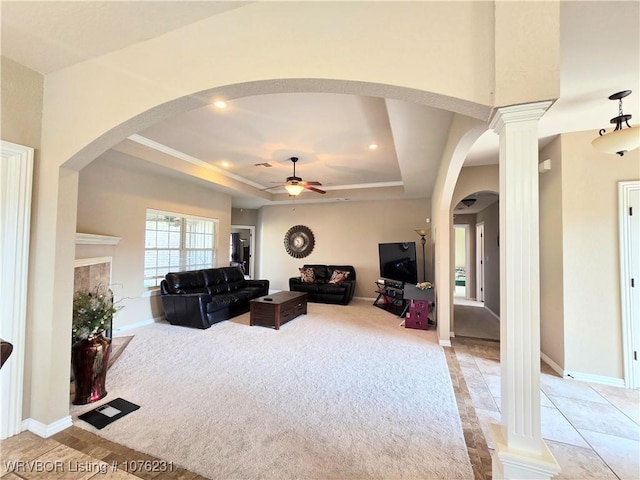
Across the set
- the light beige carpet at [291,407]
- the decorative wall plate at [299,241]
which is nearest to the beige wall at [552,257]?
the light beige carpet at [291,407]

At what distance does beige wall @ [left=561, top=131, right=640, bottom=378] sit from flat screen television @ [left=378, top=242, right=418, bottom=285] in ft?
10.4

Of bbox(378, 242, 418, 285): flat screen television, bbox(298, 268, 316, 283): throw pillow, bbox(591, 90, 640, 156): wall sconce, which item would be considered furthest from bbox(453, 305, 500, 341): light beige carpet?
bbox(298, 268, 316, 283): throw pillow

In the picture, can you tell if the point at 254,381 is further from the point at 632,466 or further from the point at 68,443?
the point at 632,466

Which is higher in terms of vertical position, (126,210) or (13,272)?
(126,210)

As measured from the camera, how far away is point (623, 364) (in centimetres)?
281

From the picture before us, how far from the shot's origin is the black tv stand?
19.0ft

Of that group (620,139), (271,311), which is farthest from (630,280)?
(271,311)

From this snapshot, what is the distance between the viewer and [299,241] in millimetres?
8195

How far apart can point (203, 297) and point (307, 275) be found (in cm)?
329

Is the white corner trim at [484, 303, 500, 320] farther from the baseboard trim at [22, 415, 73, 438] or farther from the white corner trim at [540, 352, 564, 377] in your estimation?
the baseboard trim at [22, 415, 73, 438]

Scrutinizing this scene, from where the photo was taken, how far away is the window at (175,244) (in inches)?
204

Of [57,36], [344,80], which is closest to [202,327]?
[57,36]

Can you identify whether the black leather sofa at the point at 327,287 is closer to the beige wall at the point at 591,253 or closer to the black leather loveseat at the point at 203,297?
the black leather loveseat at the point at 203,297

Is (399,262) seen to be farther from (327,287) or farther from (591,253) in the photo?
(591,253)
